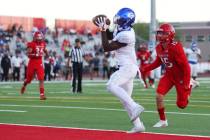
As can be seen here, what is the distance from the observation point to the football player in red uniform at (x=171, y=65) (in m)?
11.0

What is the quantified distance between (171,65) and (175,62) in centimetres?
13

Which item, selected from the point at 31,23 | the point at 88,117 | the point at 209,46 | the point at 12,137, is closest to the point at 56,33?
the point at 31,23

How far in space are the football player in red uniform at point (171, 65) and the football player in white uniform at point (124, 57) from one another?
0.72m

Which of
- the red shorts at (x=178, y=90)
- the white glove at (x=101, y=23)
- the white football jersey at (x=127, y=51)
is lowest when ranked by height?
the red shorts at (x=178, y=90)

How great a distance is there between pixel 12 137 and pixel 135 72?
90.9 inches

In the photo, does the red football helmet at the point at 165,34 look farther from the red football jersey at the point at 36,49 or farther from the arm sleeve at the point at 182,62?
the red football jersey at the point at 36,49

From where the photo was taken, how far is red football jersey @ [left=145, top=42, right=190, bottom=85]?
11000 millimetres

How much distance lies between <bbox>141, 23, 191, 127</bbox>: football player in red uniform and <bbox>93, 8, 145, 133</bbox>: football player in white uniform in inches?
28.2

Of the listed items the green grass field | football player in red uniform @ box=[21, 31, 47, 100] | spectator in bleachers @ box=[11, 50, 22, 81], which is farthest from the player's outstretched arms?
spectator in bleachers @ box=[11, 50, 22, 81]

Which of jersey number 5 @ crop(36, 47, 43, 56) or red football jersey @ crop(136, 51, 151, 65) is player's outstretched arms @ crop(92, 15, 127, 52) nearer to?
jersey number 5 @ crop(36, 47, 43, 56)

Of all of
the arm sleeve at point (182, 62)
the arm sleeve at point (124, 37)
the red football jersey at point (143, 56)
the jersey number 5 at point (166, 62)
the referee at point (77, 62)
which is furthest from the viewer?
the red football jersey at point (143, 56)

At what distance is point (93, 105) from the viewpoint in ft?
52.6

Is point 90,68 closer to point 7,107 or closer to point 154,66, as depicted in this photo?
point 7,107

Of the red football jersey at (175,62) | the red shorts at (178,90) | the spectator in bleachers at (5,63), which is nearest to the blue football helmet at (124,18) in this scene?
the red football jersey at (175,62)
